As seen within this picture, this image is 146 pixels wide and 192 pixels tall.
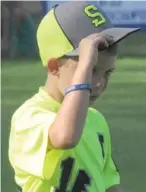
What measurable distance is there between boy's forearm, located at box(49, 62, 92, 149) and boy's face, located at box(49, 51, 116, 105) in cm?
14

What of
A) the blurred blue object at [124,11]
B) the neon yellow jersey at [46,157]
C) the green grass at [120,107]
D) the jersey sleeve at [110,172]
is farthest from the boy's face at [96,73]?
the blurred blue object at [124,11]

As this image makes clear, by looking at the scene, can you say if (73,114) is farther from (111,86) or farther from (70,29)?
(111,86)

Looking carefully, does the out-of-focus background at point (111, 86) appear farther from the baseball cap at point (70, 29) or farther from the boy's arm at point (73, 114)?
the boy's arm at point (73, 114)

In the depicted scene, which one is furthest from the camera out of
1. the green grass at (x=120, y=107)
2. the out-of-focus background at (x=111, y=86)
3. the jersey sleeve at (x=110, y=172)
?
the out-of-focus background at (x=111, y=86)

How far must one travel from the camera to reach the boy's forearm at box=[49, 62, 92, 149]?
3.24 metres

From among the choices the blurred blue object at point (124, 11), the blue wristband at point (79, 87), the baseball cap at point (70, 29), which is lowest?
the blurred blue object at point (124, 11)

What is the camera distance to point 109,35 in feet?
11.4

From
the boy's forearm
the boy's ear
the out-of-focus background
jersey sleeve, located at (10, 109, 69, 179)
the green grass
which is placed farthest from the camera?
Answer: the out-of-focus background

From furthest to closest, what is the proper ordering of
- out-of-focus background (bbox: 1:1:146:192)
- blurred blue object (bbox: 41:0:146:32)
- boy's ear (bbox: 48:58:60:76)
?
1. blurred blue object (bbox: 41:0:146:32)
2. out-of-focus background (bbox: 1:1:146:192)
3. boy's ear (bbox: 48:58:60:76)

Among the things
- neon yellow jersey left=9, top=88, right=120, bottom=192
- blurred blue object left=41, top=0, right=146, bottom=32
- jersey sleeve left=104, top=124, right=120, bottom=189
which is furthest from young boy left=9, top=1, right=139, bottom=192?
blurred blue object left=41, top=0, right=146, bottom=32

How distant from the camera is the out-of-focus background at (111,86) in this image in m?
7.60

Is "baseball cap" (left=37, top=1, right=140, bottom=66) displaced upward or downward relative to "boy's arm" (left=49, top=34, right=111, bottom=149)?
upward

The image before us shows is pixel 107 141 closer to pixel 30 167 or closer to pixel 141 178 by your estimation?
pixel 30 167

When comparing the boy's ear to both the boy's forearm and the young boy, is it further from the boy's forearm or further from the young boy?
the boy's forearm
